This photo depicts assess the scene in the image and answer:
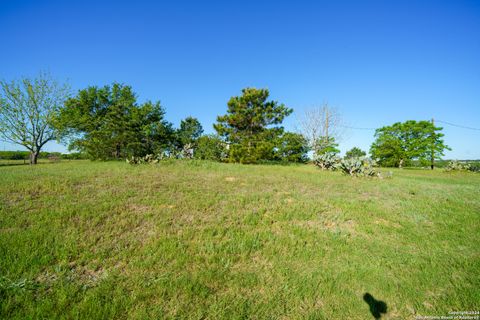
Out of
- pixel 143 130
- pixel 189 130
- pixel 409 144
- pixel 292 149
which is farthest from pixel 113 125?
pixel 409 144

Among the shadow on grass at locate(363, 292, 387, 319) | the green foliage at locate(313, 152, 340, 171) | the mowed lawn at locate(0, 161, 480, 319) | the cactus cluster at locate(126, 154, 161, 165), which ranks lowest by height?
the shadow on grass at locate(363, 292, 387, 319)

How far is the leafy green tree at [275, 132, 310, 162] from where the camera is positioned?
26344 mm

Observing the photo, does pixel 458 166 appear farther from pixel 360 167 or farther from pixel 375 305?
pixel 375 305

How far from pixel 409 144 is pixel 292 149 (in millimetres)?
19707

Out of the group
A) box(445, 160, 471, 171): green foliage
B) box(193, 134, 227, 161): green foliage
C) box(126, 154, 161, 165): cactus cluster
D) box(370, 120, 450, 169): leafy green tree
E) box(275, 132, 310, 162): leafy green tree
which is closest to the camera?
box(126, 154, 161, 165): cactus cluster

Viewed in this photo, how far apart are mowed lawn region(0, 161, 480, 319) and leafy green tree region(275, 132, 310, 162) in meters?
20.5

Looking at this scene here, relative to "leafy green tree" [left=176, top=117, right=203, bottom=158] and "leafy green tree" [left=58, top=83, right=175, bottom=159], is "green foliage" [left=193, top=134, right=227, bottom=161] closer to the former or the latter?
"leafy green tree" [left=58, top=83, right=175, bottom=159]

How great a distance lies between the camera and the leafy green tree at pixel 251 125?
2105 cm

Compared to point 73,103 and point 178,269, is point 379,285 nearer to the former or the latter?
point 178,269

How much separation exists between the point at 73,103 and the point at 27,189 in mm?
28277

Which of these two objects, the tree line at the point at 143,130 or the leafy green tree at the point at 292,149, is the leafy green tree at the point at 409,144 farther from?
the leafy green tree at the point at 292,149

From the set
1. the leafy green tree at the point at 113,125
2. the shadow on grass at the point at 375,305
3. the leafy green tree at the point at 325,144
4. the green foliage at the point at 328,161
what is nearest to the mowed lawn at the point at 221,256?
the shadow on grass at the point at 375,305

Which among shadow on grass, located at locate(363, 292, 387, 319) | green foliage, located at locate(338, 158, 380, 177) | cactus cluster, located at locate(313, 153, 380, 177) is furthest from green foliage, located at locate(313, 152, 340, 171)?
shadow on grass, located at locate(363, 292, 387, 319)

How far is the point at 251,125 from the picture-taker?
2231 cm
